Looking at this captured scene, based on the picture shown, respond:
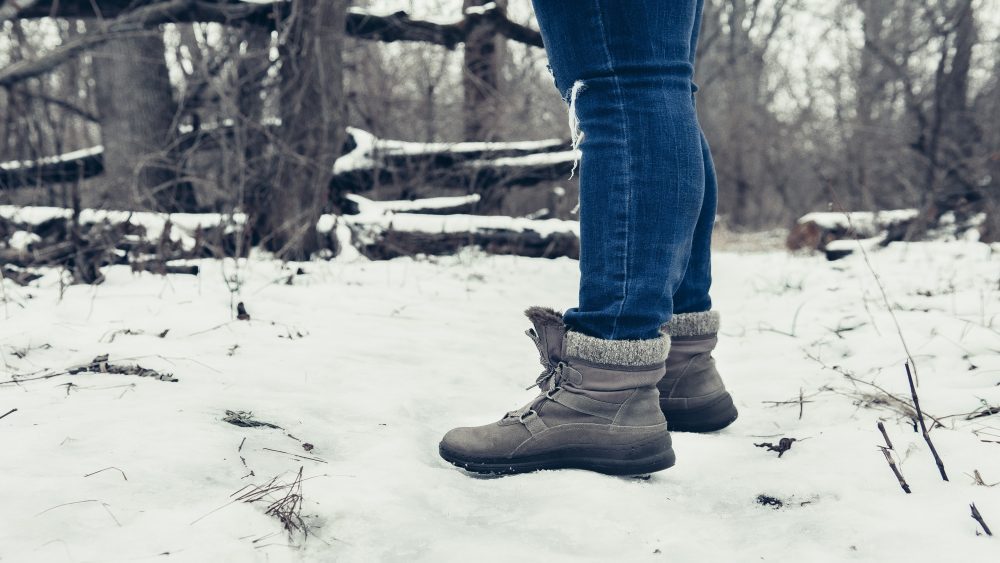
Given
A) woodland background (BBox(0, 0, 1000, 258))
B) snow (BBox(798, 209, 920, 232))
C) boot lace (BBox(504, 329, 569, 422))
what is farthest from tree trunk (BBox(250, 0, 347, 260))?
snow (BBox(798, 209, 920, 232))

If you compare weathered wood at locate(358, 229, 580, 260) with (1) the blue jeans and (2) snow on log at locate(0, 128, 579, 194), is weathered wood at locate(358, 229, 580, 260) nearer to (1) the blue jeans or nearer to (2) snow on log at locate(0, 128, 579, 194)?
(2) snow on log at locate(0, 128, 579, 194)

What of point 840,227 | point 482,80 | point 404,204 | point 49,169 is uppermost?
point 482,80

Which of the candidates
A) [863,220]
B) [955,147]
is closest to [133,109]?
[863,220]

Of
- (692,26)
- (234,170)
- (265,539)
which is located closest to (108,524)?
(265,539)

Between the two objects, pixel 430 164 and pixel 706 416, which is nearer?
pixel 706 416

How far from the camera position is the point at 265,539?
93cm

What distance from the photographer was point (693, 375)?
4.93 feet

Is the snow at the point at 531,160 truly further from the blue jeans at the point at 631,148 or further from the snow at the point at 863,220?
the blue jeans at the point at 631,148

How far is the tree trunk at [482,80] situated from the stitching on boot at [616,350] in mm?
4401

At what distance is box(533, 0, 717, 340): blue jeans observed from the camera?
1.20 meters

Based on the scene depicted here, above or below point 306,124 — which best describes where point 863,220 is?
below

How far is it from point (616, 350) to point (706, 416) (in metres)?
0.38

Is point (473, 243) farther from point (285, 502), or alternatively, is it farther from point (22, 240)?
point (285, 502)

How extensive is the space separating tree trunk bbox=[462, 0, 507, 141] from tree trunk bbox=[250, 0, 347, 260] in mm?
1340
